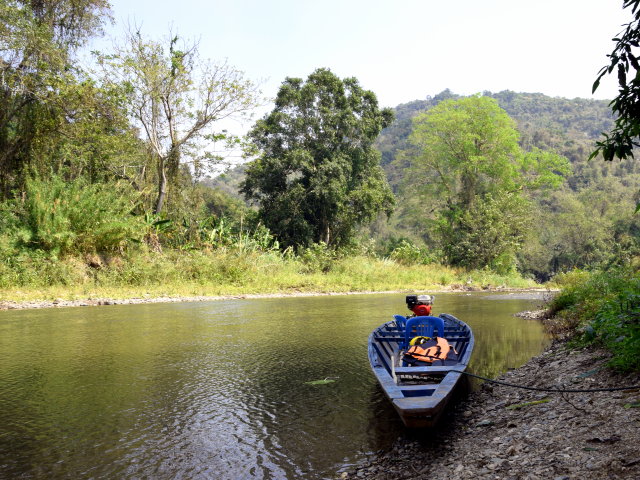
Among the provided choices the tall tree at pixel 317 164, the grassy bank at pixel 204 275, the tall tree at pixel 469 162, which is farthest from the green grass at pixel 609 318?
the tall tree at pixel 469 162

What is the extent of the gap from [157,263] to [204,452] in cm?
1453

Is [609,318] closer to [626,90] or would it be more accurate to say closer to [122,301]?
[626,90]

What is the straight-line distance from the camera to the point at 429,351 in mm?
5926

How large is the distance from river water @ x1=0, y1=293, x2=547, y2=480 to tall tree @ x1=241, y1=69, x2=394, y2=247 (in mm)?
15822

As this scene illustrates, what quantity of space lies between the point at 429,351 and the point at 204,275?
1419cm

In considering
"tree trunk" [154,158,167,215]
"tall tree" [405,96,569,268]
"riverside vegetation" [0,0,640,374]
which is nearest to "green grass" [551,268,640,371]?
"riverside vegetation" [0,0,640,374]

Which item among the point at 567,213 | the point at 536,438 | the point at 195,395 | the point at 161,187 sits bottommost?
the point at 195,395

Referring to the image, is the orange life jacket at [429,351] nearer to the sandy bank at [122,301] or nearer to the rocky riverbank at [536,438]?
the rocky riverbank at [536,438]

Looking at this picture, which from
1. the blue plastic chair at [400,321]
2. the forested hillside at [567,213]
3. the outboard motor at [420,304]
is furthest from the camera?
the forested hillside at [567,213]

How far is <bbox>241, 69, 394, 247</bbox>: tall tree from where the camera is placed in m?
27.3

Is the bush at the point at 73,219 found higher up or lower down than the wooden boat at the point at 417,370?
higher up

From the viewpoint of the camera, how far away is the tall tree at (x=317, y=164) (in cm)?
2728

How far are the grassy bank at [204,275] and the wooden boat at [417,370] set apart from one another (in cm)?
1141

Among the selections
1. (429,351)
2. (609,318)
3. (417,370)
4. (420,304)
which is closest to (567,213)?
(420,304)
